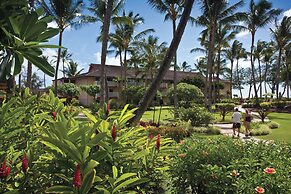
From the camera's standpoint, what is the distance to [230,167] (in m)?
3.78

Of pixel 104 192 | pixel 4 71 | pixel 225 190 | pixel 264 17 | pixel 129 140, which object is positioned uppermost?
pixel 264 17

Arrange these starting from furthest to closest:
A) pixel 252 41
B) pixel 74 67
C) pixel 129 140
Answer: pixel 74 67
pixel 252 41
pixel 129 140

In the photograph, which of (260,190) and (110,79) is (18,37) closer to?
(260,190)

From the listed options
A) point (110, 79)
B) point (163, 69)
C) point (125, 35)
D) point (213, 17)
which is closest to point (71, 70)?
point (110, 79)

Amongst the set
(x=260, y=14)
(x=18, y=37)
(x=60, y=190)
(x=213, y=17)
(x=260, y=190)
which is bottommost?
(x=260, y=190)

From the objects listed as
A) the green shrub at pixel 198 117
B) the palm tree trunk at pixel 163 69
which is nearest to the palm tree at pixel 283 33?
the green shrub at pixel 198 117

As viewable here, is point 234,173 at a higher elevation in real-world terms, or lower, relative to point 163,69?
lower

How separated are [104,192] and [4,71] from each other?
98 cm

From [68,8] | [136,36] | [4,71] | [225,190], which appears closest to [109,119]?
[4,71]

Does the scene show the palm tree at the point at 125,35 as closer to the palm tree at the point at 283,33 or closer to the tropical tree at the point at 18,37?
the palm tree at the point at 283,33

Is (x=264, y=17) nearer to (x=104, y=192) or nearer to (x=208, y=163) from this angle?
(x=208, y=163)

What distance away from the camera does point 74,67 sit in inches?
2142

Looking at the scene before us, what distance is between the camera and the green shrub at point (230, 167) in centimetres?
324

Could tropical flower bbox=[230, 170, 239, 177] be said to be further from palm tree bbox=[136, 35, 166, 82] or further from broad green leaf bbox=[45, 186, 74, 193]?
palm tree bbox=[136, 35, 166, 82]
